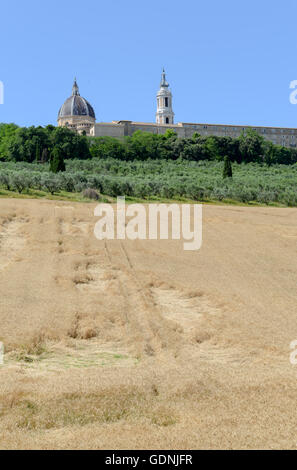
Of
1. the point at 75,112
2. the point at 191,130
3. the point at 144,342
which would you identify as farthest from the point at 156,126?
the point at 144,342

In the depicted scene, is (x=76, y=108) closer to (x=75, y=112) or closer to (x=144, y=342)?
(x=75, y=112)

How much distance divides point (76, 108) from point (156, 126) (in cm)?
2145

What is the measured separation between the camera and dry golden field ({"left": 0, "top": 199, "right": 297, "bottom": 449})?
457cm

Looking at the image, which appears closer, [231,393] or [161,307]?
[231,393]

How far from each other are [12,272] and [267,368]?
596 centimetres

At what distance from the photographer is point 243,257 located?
12555 mm

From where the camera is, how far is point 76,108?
4670 inches

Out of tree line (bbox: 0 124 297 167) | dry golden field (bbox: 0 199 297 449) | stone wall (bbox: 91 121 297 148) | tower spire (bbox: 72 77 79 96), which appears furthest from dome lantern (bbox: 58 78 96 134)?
dry golden field (bbox: 0 199 297 449)

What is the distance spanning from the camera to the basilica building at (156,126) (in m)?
104

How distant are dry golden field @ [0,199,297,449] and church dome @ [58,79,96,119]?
357 feet

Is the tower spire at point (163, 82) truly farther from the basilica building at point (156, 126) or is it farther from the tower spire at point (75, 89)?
the tower spire at point (75, 89)
